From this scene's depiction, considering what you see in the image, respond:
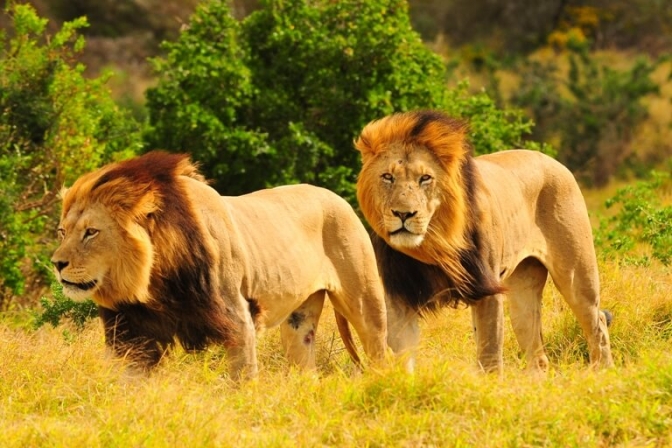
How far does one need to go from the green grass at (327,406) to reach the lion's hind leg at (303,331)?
0.44 meters

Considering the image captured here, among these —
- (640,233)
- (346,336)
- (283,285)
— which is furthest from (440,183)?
(640,233)

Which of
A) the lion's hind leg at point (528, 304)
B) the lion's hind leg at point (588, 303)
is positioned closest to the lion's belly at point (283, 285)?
the lion's hind leg at point (528, 304)

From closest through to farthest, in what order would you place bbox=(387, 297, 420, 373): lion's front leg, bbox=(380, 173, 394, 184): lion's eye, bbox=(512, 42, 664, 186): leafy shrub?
bbox=(380, 173, 394, 184): lion's eye → bbox=(387, 297, 420, 373): lion's front leg → bbox=(512, 42, 664, 186): leafy shrub

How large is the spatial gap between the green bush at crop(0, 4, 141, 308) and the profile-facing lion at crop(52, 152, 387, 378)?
3.27 meters

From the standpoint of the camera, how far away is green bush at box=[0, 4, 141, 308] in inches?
342

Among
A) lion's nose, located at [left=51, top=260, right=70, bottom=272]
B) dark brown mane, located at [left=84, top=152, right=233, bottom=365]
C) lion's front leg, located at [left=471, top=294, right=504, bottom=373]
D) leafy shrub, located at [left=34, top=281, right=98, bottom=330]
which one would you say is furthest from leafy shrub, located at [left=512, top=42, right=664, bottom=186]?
lion's nose, located at [left=51, top=260, right=70, bottom=272]

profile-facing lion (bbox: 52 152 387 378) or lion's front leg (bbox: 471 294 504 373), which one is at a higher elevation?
profile-facing lion (bbox: 52 152 387 378)

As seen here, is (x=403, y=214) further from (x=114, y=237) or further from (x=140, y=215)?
(x=114, y=237)

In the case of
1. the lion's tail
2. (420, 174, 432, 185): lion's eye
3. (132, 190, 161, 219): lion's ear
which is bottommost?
the lion's tail

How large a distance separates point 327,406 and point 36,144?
494 cm

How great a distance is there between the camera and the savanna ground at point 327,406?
457cm

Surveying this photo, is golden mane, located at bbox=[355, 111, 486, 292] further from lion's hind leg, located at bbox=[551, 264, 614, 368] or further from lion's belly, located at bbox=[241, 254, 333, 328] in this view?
lion's hind leg, located at bbox=[551, 264, 614, 368]

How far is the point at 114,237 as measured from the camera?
5176 mm

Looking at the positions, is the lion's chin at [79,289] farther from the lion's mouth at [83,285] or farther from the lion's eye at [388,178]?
the lion's eye at [388,178]
